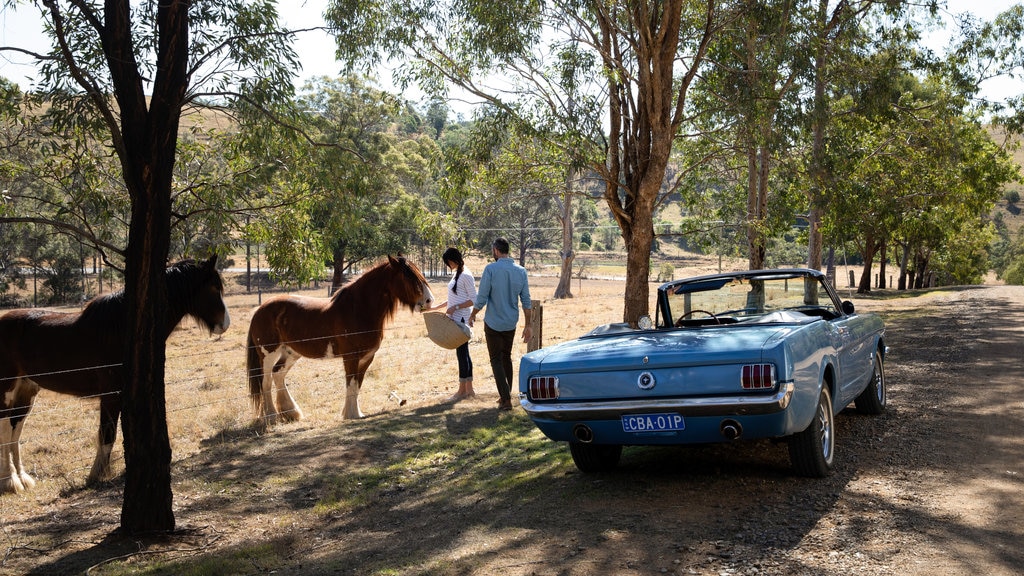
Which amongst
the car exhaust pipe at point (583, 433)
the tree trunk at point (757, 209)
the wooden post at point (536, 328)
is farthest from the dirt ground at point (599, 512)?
the tree trunk at point (757, 209)

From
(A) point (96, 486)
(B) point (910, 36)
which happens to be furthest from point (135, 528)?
(B) point (910, 36)

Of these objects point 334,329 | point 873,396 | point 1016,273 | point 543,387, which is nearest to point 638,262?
point 334,329

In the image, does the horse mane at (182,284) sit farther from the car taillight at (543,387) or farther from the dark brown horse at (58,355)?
the car taillight at (543,387)

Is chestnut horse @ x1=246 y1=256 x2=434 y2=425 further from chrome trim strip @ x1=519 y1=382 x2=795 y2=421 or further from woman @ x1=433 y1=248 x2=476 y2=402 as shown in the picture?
chrome trim strip @ x1=519 y1=382 x2=795 y2=421

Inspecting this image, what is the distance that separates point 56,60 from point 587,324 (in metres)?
20.0

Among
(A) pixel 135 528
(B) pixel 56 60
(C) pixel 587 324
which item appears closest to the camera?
(A) pixel 135 528

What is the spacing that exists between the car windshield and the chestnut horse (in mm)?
4102

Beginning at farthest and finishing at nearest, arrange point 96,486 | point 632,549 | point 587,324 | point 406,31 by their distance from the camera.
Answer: point 587,324 → point 406,31 → point 96,486 → point 632,549

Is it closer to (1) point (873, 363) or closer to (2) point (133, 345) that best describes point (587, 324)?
(1) point (873, 363)

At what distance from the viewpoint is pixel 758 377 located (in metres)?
4.84

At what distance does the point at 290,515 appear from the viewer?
639cm

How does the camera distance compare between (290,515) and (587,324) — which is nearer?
(290,515)

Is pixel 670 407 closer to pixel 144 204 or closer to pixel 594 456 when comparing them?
pixel 594 456

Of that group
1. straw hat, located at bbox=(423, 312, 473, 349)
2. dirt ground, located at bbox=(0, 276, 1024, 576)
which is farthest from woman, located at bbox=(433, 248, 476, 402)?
dirt ground, located at bbox=(0, 276, 1024, 576)
